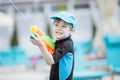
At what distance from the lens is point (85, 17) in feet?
76.4

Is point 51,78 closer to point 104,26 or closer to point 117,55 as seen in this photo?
point 117,55

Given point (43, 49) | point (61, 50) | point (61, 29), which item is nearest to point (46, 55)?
point (43, 49)

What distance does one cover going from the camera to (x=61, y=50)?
2902mm

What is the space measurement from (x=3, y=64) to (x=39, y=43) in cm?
1218

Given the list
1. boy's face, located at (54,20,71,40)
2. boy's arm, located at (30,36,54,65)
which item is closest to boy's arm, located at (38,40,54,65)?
boy's arm, located at (30,36,54,65)

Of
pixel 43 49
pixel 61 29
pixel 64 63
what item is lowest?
pixel 64 63

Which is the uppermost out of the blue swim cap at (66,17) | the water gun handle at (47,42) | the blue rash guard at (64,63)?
the blue swim cap at (66,17)

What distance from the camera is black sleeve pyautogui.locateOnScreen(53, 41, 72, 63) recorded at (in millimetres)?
2854

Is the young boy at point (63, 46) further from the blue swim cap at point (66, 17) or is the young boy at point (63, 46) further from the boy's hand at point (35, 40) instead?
the boy's hand at point (35, 40)

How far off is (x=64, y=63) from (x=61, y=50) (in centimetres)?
12

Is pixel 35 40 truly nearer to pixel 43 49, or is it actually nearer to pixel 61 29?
pixel 43 49

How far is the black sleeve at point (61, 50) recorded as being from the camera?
2854 mm

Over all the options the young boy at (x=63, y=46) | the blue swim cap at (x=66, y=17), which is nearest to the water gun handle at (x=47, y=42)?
the young boy at (x=63, y=46)

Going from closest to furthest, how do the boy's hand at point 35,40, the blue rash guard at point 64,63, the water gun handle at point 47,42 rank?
the boy's hand at point 35,40 < the water gun handle at point 47,42 < the blue rash guard at point 64,63
